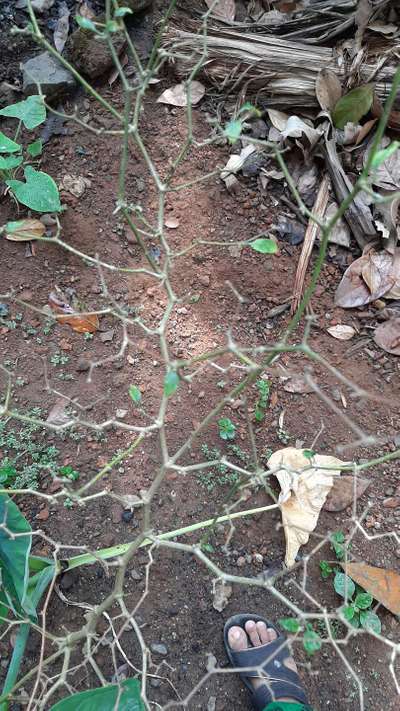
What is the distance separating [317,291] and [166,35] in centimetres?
117

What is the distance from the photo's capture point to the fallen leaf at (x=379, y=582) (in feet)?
5.24

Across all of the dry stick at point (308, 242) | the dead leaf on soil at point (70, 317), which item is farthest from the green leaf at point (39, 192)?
the dry stick at point (308, 242)

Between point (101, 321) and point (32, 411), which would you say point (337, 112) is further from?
point (32, 411)

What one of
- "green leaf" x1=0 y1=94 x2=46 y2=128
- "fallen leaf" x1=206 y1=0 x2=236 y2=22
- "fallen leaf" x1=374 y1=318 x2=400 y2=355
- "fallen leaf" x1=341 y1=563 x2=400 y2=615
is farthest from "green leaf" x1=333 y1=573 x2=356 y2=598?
"fallen leaf" x1=206 y1=0 x2=236 y2=22

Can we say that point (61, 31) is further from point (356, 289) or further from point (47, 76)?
point (356, 289)

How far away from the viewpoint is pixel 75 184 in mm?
1950

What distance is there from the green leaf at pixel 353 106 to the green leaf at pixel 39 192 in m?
1.11

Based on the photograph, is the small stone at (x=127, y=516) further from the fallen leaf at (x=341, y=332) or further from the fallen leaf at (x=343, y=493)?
the fallen leaf at (x=341, y=332)

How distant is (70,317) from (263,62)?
1.26m

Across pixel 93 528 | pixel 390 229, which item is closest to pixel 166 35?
pixel 390 229

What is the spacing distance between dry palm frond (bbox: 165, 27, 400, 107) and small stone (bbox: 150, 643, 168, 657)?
6.58 feet

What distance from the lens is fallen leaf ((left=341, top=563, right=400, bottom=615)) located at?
62.9 inches

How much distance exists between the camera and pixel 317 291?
1.97 meters

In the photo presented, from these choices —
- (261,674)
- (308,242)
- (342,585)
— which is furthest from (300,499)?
(308,242)
